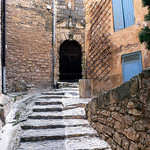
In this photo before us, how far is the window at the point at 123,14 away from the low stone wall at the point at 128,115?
292cm

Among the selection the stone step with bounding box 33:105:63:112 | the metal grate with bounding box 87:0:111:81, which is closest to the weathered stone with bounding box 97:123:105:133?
the stone step with bounding box 33:105:63:112

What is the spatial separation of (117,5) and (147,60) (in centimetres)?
203

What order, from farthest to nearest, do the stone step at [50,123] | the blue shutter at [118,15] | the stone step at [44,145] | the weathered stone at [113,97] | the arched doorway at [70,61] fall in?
the arched doorway at [70,61], the blue shutter at [118,15], the stone step at [50,123], the stone step at [44,145], the weathered stone at [113,97]

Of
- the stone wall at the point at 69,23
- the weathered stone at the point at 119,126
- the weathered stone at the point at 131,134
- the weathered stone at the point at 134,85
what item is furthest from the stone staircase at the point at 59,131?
the stone wall at the point at 69,23

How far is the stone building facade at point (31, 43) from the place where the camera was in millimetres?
6172

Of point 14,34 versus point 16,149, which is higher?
point 14,34

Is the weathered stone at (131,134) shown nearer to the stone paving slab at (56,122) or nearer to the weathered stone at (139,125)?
the weathered stone at (139,125)

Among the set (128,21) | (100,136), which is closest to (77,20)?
(128,21)

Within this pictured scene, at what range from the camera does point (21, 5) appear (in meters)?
6.59

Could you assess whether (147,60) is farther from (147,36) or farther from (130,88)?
(130,88)

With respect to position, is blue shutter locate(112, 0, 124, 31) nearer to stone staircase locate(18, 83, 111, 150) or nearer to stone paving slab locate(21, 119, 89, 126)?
stone staircase locate(18, 83, 111, 150)

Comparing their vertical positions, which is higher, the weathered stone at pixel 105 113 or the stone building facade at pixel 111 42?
the stone building facade at pixel 111 42

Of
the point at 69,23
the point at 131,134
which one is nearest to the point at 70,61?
the point at 69,23

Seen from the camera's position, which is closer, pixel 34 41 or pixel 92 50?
pixel 92 50
